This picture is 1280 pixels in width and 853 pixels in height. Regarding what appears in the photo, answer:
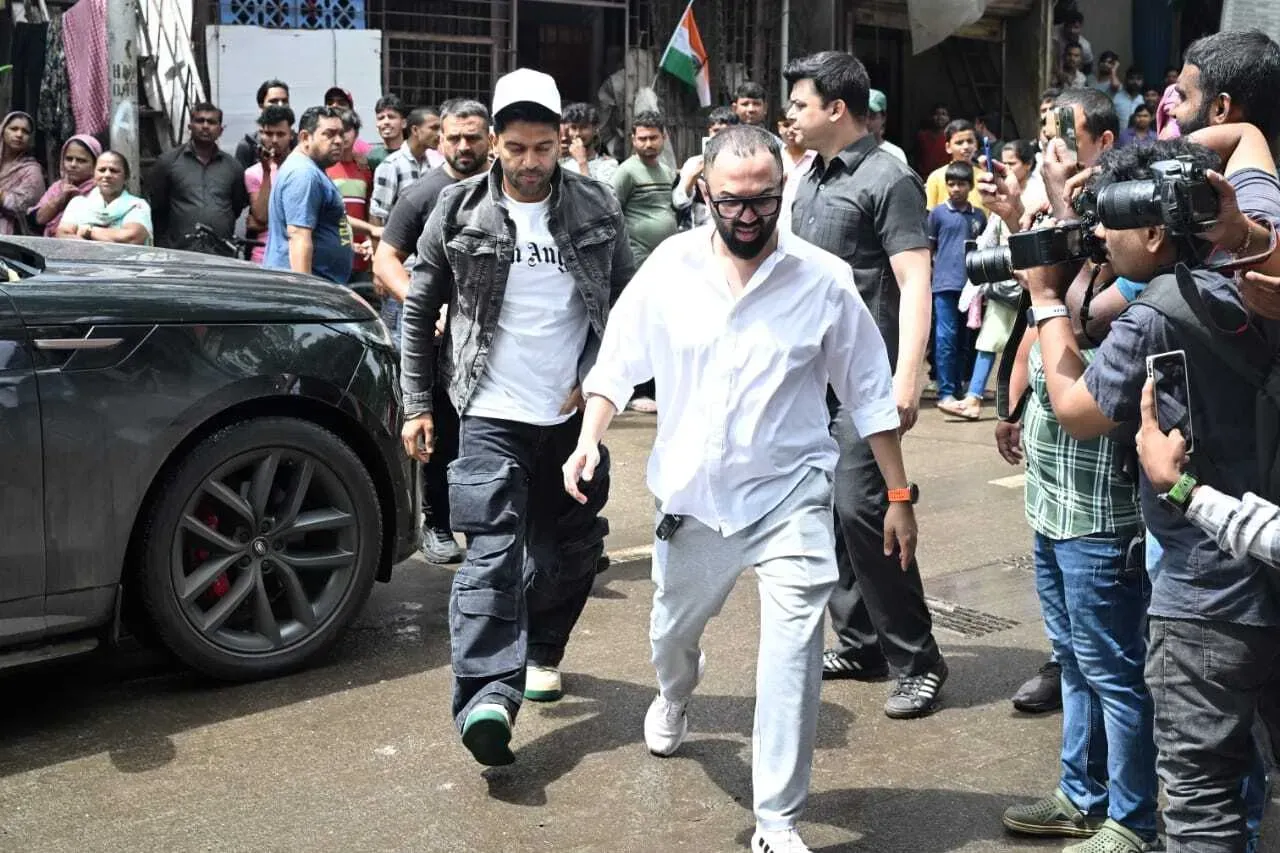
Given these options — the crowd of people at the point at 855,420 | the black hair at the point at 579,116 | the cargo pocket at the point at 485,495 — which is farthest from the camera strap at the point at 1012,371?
the black hair at the point at 579,116

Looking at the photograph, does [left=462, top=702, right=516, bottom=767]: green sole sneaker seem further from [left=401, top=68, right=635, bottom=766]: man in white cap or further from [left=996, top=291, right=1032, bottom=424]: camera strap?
[left=996, top=291, right=1032, bottom=424]: camera strap

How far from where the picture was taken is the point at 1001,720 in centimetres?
478

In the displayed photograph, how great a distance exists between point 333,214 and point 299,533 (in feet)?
9.53

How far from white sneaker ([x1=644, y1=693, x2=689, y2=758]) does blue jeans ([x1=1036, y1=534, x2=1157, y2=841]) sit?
40.5 inches

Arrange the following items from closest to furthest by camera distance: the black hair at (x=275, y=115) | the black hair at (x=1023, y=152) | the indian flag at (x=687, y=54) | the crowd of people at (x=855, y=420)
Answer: the crowd of people at (x=855, y=420) → the black hair at (x=1023, y=152) → the black hair at (x=275, y=115) → the indian flag at (x=687, y=54)

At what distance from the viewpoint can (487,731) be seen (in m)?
4.12

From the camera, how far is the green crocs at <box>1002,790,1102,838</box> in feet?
12.8

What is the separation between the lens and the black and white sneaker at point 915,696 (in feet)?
15.7

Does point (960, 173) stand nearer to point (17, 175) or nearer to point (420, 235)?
point (420, 235)

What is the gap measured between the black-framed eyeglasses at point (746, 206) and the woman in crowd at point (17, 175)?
7.27m

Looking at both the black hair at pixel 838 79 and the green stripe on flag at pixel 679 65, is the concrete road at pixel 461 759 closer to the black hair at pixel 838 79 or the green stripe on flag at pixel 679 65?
the black hair at pixel 838 79

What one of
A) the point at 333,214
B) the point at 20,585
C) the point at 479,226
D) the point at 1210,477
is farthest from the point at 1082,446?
the point at 333,214

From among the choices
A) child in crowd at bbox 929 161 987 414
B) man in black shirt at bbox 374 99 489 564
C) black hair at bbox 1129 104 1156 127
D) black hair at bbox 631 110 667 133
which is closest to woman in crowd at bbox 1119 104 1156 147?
black hair at bbox 1129 104 1156 127

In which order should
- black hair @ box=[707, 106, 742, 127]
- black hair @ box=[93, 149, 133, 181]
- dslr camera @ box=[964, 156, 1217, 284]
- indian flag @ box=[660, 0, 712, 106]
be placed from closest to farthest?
dslr camera @ box=[964, 156, 1217, 284] → black hair @ box=[93, 149, 133, 181] → black hair @ box=[707, 106, 742, 127] → indian flag @ box=[660, 0, 712, 106]
